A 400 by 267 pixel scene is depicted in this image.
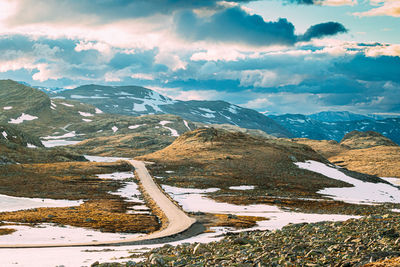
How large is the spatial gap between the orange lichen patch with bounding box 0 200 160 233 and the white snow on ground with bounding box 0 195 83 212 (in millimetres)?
5697

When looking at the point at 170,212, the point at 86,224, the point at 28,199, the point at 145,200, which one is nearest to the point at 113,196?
the point at 145,200

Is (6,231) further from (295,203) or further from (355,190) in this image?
(355,190)

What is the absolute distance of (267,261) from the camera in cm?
2172

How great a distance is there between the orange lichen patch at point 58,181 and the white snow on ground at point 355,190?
6661 centimetres

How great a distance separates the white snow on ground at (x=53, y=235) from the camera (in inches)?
1532

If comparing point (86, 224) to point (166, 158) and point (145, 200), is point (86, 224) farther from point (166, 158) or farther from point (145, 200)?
point (166, 158)

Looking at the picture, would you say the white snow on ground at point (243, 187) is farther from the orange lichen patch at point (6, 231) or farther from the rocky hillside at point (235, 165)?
the orange lichen patch at point (6, 231)

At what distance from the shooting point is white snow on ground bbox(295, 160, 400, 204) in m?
98.4

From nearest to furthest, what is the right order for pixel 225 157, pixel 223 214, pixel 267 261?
pixel 267 261, pixel 223 214, pixel 225 157

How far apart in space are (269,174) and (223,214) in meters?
70.0

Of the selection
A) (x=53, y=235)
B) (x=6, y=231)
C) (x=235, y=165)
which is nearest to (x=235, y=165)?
(x=235, y=165)

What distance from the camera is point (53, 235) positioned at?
42094 millimetres

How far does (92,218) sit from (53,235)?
11683 millimetres

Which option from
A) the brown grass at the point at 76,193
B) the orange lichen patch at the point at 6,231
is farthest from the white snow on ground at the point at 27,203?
the orange lichen patch at the point at 6,231
